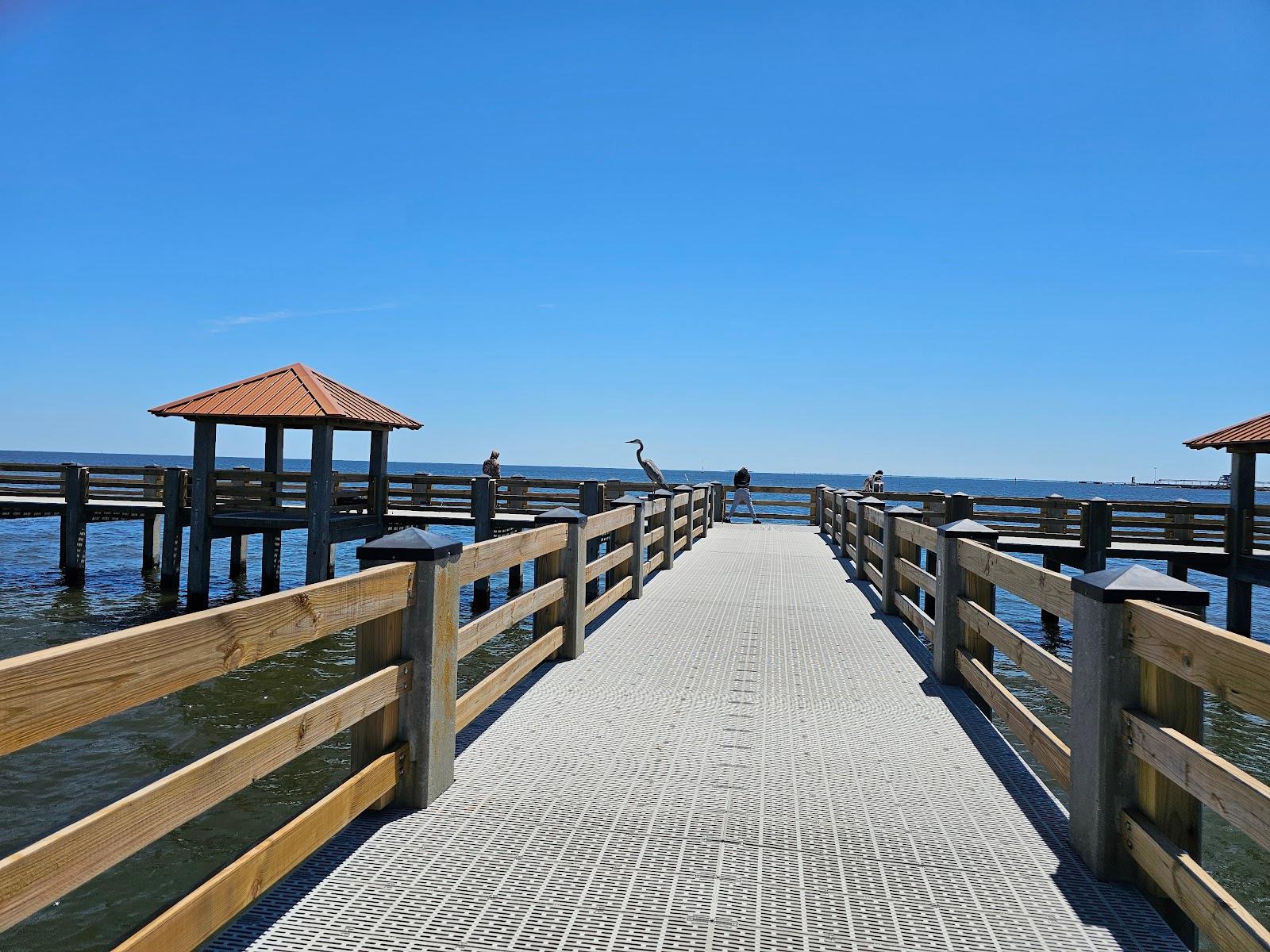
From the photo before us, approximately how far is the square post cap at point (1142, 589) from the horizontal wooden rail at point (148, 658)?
257 cm

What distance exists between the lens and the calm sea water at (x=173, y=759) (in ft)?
14.8

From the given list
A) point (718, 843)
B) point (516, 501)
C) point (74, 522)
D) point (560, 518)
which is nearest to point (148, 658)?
point (718, 843)

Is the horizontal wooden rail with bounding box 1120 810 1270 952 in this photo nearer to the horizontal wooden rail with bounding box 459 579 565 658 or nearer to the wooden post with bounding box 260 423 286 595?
the horizontal wooden rail with bounding box 459 579 565 658

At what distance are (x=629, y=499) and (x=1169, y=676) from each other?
256 inches

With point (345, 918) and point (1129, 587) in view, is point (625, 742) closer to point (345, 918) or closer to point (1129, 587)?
point (345, 918)

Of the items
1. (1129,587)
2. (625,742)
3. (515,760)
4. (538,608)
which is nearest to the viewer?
(1129,587)

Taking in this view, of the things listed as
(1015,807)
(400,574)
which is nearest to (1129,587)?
(1015,807)

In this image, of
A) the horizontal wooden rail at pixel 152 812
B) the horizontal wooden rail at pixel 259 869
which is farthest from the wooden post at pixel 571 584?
the horizontal wooden rail at pixel 152 812

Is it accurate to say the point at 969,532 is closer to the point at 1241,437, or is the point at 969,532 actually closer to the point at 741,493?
the point at 1241,437

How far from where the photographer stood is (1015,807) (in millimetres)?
3664

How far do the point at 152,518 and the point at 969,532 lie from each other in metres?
20.2

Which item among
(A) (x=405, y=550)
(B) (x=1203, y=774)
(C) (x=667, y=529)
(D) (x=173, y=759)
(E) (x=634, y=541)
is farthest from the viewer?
(C) (x=667, y=529)

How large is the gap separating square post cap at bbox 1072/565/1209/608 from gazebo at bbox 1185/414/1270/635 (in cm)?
1391

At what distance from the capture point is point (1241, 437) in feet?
48.8
